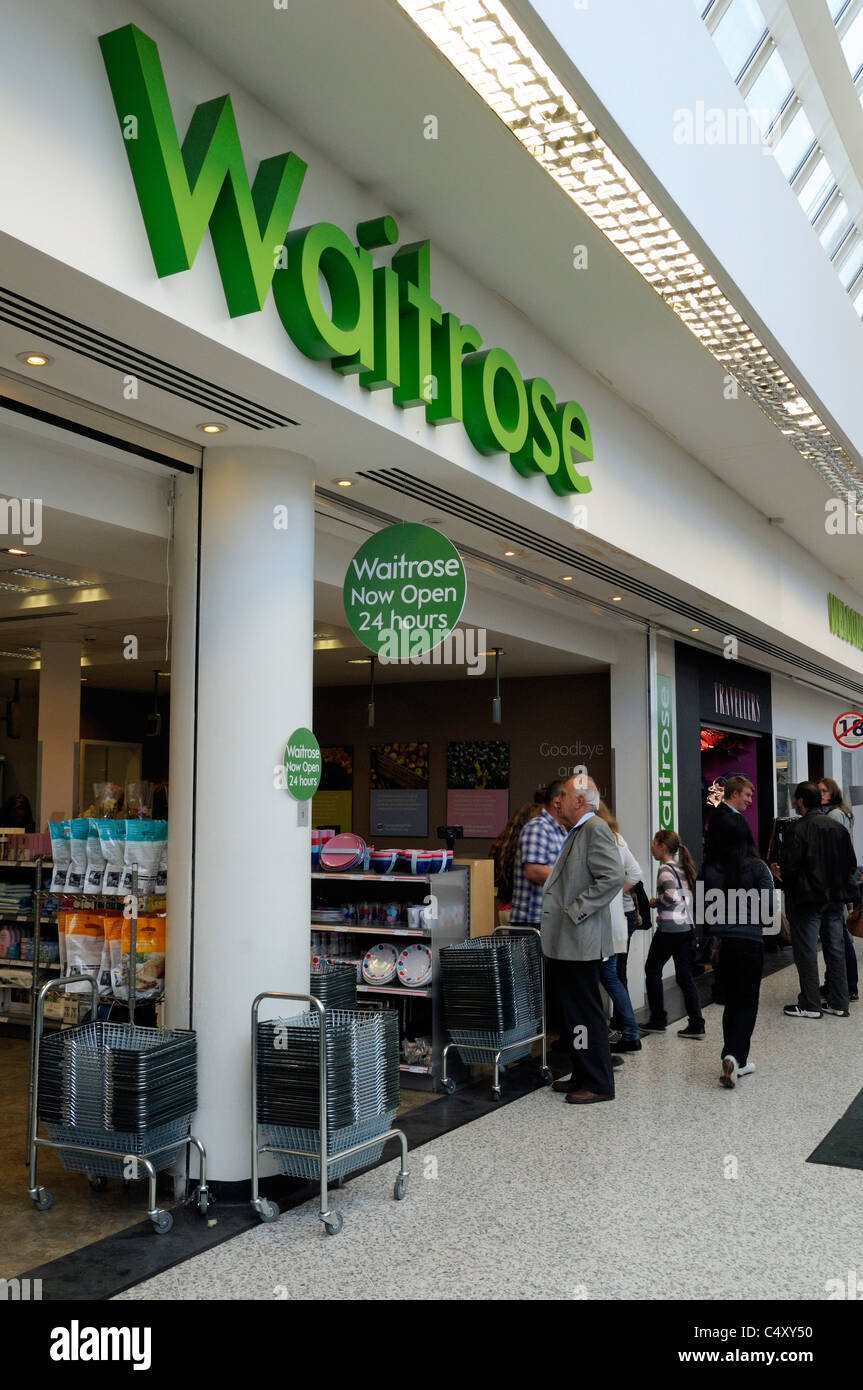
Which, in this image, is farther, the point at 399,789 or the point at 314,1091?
the point at 399,789

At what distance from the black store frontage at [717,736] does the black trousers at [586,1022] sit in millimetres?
4548

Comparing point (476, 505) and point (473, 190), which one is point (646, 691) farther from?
point (473, 190)

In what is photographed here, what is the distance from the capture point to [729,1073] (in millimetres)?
6117

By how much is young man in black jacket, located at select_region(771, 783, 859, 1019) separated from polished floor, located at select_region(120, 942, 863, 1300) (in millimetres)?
2229

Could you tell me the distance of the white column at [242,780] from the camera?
445cm

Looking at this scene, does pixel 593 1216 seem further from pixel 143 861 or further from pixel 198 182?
pixel 198 182

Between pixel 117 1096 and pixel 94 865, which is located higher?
pixel 94 865

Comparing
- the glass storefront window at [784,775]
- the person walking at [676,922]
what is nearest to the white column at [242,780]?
the person walking at [676,922]

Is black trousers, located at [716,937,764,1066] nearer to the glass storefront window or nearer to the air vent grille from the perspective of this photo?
the air vent grille

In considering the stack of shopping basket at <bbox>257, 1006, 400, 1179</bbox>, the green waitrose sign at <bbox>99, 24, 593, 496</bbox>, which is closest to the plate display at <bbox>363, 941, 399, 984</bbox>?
the stack of shopping basket at <bbox>257, 1006, 400, 1179</bbox>

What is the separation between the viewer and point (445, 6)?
10.0 feet

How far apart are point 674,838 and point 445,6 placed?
548cm

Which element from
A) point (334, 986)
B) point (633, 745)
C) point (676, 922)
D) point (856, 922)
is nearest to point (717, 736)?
point (633, 745)

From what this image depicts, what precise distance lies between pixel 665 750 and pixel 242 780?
20.3ft
